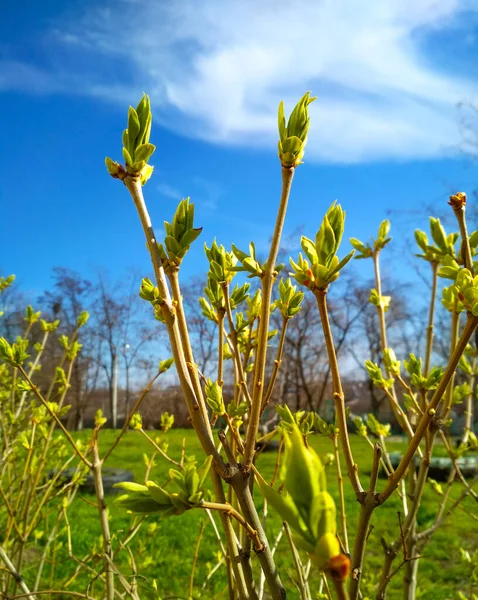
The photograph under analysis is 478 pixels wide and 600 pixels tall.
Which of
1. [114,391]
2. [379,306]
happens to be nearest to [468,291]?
[379,306]

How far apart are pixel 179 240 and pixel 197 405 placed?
0.24m

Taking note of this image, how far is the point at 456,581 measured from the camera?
15.2 ft

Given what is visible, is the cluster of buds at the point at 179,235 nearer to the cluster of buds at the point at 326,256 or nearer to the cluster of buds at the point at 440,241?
the cluster of buds at the point at 326,256

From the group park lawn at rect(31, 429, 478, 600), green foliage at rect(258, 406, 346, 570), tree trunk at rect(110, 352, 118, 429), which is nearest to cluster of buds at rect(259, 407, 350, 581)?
green foliage at rect(258, 406, 346, 570)

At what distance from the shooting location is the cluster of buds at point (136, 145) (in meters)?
0.69

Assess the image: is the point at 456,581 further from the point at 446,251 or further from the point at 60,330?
the point at 60,330

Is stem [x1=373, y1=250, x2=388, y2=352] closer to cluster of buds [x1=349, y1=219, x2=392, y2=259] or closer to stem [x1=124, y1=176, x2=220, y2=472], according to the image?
cluster of buds [x1=349, y1=219, x2=392, y2=259]

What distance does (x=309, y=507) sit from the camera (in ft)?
1.40

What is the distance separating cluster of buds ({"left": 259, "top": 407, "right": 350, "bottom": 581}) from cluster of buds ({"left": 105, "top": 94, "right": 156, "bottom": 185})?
44cm

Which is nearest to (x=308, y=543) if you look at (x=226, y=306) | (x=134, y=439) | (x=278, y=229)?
(x=278, y=229)

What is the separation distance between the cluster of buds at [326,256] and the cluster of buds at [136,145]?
254 millimetres

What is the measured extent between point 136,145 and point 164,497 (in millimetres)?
478

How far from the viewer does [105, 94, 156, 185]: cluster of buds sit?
685 mm

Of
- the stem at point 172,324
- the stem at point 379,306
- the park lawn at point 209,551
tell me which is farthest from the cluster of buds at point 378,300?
the park lawn at point 209,551
